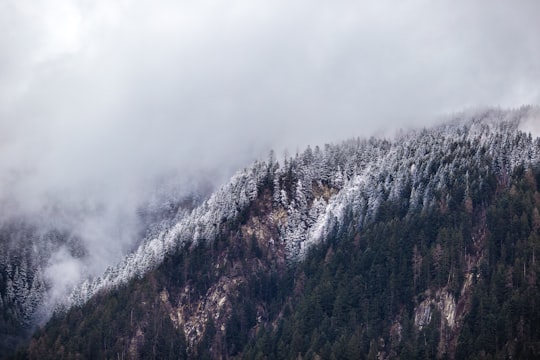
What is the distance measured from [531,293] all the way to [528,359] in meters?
15.1

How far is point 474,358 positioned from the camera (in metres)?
193

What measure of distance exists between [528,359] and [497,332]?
9.77m

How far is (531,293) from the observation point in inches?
7731

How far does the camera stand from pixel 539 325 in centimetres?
19125

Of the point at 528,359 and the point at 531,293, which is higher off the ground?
the point at 531,293

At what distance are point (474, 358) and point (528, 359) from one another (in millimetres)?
10877

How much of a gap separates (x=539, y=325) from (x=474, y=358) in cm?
1376

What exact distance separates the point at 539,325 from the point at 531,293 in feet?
24.6

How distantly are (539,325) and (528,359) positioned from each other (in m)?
7.98

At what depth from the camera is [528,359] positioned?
187 m

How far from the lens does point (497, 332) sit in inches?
7667

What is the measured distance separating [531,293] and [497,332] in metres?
10.3

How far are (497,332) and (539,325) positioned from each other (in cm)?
819
